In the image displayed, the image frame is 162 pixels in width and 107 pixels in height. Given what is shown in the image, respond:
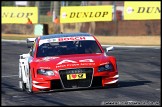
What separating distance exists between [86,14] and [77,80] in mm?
29325

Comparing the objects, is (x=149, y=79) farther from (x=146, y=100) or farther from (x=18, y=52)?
(x=18, y=52)

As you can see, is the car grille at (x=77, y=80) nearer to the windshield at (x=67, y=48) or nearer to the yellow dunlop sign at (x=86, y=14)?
the windshield at (x=67, y=48)

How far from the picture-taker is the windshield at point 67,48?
15258 mm

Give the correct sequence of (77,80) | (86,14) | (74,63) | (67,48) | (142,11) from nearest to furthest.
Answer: (77,80)
(74,63)
(67,48)
(142,11)
(86,14)

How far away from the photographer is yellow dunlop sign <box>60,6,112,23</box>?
4247 centimetres

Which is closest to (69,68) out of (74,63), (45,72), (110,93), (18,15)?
(74,63)

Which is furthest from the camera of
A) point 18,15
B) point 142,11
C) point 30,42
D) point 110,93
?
point 18,15

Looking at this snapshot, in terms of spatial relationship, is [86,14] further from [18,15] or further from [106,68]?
[106,68]

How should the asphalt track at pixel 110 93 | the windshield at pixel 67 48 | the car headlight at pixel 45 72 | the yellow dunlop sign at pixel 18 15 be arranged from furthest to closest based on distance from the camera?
the yellow dunlop sign at pixel 18 15 → the windshield at pixel 67 48 → the car headlight at pixel 45 72 → the asphalt track at pixel 110 93

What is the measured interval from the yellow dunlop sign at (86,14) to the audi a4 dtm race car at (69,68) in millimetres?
27090

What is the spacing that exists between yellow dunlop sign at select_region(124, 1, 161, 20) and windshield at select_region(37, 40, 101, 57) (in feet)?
80.5

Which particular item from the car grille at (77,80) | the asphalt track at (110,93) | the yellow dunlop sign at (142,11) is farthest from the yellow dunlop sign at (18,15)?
the car grille at (77,80)

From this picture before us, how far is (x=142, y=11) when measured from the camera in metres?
40.7

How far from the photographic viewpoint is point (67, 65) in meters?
14.1
